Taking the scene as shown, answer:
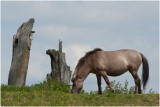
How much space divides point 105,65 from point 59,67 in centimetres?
413

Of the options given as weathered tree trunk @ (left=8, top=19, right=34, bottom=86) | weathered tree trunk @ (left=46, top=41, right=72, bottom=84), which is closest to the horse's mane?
weathered tree trunk @ (left=46, top=41, right=72, bottom=84)

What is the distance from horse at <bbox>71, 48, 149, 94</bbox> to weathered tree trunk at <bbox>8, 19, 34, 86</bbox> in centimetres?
348

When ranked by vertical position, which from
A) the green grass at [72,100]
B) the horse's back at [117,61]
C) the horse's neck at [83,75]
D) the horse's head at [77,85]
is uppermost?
the horse's back at [117,61]

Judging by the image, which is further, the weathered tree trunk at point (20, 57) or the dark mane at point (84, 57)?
the weathered tree trunk at point (20, 57)

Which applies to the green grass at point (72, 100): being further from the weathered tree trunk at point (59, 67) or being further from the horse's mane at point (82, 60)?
the weathered tree trunk at point (59, 67)

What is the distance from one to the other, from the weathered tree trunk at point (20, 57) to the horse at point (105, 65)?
3.48 metres


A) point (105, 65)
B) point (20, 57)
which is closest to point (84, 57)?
point (105, 65)

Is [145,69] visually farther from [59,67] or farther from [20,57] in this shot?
[20,57]

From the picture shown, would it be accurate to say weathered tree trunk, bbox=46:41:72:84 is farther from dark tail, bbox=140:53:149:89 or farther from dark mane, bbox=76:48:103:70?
dark tail, bbox=140:53:149:89

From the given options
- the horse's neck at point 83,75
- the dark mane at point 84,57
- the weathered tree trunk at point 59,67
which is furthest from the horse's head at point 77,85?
the weathered tree trunk at point 59,67

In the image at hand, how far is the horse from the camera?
Result: 40.6 feet

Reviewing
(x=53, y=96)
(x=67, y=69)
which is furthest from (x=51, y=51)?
(x=53, y=96)

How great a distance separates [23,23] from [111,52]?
588 centimetres

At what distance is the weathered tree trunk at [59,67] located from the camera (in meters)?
15.6
